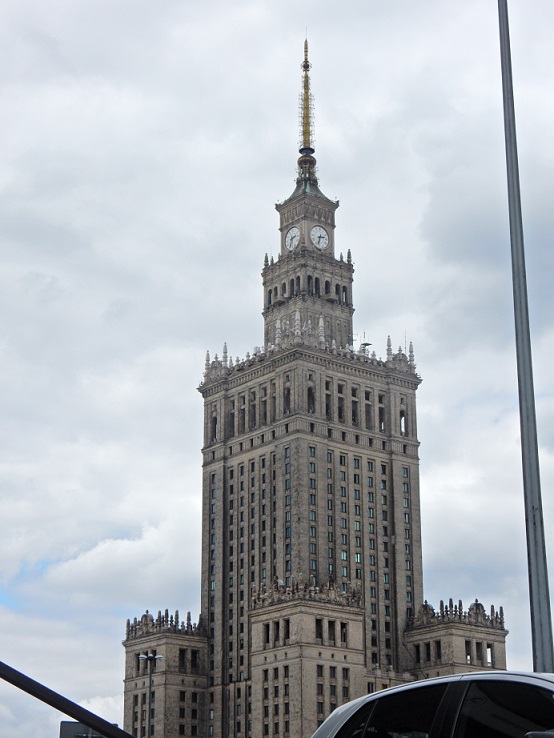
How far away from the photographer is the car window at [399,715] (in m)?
14.0

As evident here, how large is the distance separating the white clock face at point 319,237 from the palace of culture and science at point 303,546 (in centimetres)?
167

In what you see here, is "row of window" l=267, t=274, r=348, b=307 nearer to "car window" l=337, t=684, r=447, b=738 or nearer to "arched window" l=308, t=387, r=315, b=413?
"arched window" l=308, t=387, r=315, b=413

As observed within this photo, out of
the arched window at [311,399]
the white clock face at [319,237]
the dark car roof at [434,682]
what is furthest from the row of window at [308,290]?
the dark car roof at [434,682]

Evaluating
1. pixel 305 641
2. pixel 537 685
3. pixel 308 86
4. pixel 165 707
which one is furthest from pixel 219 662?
pixel 537 685

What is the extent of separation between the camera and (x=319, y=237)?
15925 cm

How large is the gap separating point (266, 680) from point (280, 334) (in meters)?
42.6

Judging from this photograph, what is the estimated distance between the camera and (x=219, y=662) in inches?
5600

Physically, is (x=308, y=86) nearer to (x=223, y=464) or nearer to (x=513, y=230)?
(x=223, y=464)

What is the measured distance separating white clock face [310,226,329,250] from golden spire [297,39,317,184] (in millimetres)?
7130

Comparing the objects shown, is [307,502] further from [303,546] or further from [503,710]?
[503,710]

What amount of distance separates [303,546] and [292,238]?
43831 millimetres

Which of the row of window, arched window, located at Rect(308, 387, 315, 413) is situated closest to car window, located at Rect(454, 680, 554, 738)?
arched window, located at Rect(308, 387, 315, 413)

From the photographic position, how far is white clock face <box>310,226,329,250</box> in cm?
15838

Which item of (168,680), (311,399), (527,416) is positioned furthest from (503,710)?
(168,680)
